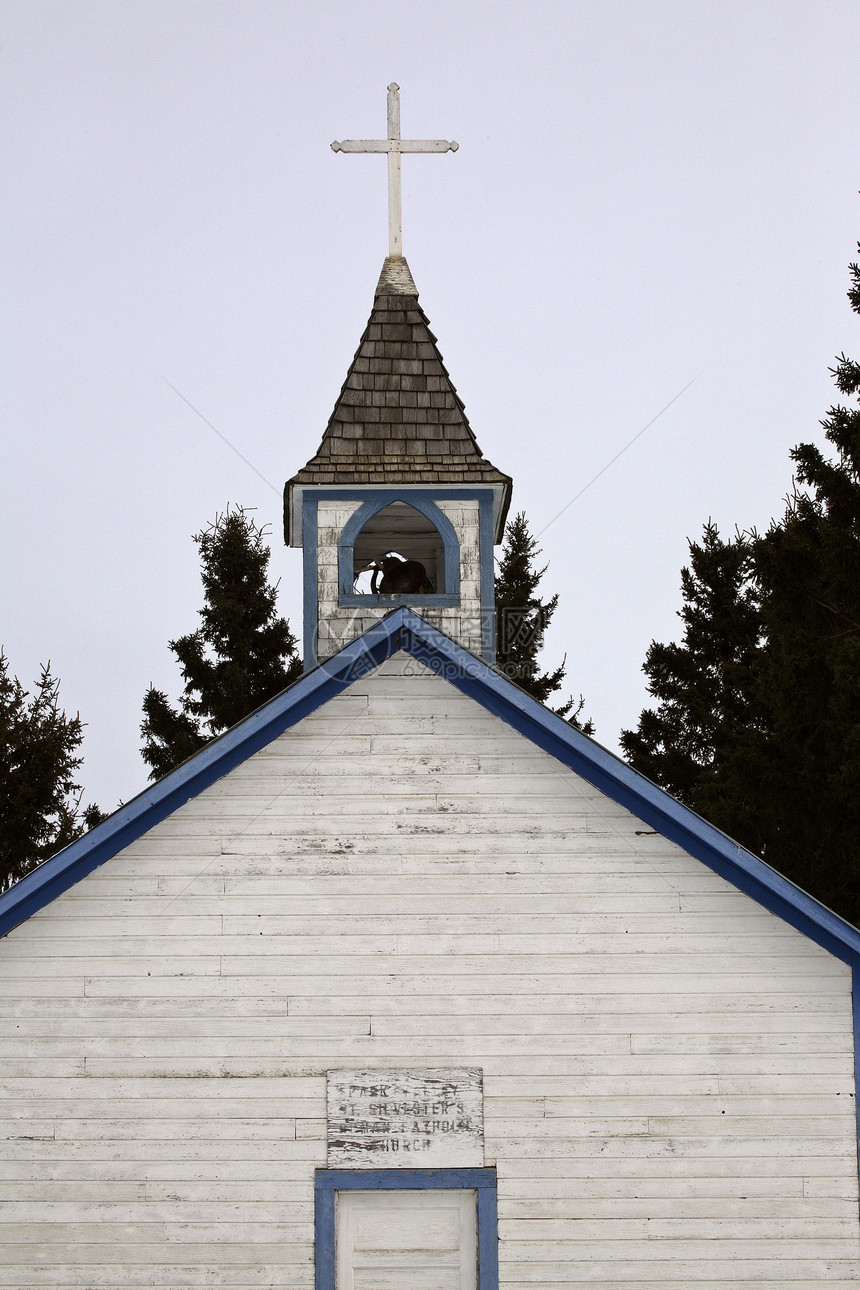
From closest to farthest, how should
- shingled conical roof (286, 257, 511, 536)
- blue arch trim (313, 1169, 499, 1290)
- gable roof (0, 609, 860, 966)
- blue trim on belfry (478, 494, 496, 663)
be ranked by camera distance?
blue arch trim (313, 1169, 499, 1290), gable roof (0, 609, 860, 966), blue trim on belfry (478, 494, 496, 663), shingled conical roof (286, 257, 511, 536)

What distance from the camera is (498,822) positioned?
8.29 metres

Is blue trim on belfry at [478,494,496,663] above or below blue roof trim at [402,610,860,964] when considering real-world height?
above

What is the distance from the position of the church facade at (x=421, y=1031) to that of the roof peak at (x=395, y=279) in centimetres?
574

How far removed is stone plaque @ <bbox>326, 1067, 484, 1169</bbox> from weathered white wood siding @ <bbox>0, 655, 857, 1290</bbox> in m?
0.09

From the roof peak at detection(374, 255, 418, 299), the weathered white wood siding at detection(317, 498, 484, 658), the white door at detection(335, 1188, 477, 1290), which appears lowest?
the white door at detection(335, 1188, 477, 1290)

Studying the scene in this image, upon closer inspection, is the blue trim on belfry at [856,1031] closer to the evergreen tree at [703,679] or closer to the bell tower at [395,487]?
the bell tower at [395,487]

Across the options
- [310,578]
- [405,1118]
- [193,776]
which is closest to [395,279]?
[310,578]

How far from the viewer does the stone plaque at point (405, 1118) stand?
7.90m

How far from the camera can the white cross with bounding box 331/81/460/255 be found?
41.3 feet

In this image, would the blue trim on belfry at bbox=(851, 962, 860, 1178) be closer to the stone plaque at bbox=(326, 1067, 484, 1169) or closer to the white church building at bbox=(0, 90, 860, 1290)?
the white church building at bbox=(0, 90, 860, 1290)

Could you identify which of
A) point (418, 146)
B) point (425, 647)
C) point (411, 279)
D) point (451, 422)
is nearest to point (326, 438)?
point (451, 422)

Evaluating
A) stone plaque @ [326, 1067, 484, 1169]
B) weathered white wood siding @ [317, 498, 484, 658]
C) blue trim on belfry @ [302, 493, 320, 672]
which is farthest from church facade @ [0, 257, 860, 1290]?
blue trim on belfry @ [302, 493, 320, 672]

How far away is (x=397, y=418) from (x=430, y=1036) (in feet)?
20.6

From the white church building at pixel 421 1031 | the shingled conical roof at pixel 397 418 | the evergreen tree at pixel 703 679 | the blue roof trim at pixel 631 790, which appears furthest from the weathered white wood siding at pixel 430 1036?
the evergreen tree at pixel 703 679
